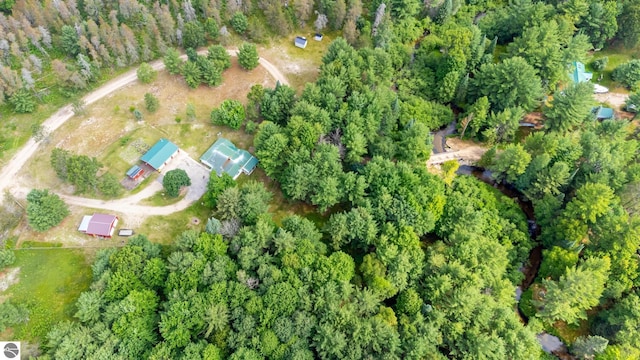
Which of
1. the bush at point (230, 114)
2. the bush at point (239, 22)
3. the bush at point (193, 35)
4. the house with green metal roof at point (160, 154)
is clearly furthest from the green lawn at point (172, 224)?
the bush at point (239, 22)

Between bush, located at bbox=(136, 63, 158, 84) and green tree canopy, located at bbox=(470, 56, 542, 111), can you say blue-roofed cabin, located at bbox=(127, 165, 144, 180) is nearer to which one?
bush, located at bbox=(136, 63, 158, 84)

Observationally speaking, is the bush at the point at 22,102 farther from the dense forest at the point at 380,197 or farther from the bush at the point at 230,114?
the bush at the point at 230,114

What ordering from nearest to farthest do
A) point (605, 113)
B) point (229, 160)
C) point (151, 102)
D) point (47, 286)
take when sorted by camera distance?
point (47, 286), point (229, 160), point (151, 102), point (605, 113)

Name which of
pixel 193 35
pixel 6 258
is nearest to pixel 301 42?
pixel 193 35

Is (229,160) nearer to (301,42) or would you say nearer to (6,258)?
(301,42)

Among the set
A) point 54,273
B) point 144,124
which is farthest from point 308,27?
point 54,273

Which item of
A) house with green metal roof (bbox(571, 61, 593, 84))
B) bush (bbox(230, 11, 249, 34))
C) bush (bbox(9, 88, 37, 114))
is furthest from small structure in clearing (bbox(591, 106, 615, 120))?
bush (bbox(9, 88, 37, 114))
